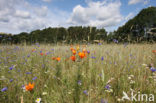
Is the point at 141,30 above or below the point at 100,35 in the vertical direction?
above

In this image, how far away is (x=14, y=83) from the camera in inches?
59.3

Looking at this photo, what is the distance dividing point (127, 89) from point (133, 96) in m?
0.19

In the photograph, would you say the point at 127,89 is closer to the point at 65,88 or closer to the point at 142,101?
the point at 142,101

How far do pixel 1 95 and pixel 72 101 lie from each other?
1.02m

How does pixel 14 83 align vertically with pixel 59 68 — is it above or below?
below

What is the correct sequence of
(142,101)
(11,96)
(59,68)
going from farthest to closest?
(59,68)
(11,96)
(142,101)

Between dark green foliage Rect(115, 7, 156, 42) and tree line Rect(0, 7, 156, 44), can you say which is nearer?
tree line Rect(0, 7, 156, 44)

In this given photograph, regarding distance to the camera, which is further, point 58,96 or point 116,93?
point 116,93

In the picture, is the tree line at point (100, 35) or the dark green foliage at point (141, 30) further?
the dark green foliage at point (141, 30)

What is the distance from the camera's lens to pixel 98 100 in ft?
3.71

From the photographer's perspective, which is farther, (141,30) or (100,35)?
(141,30)

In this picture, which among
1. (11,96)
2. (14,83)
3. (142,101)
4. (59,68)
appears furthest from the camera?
(59,68)

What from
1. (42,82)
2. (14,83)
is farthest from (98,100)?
(14,83)

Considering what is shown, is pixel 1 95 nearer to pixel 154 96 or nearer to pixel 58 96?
pixel 58 96
